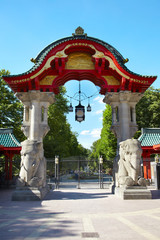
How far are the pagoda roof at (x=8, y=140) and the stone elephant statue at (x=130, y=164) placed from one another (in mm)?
10302

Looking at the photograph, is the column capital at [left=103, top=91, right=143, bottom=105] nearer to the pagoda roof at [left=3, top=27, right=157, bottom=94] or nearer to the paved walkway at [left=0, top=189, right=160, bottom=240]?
the pagoda roof at [left=3, top=27, right=157, bottom=94]

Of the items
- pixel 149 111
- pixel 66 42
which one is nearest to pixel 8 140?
pixel 66 42

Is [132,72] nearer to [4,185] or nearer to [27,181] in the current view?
[27,181]

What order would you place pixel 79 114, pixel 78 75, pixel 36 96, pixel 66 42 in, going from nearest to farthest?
pixel 36 96, pixel 66 42, pixel 79 114, pixel 78 75

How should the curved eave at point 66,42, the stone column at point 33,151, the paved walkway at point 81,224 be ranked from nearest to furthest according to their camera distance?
1. the paved walkway at point 81,224
2. the stone column at point 33,151
3. the curved eave at point 66,42

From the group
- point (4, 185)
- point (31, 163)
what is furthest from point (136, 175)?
point (4, 185)

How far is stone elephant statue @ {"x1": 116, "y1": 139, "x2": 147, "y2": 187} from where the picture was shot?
10859 millimetres

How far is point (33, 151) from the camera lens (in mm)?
11008

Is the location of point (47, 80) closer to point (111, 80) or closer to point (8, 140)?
point (111, 80)

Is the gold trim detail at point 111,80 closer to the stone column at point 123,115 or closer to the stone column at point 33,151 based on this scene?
the stone column at point 123,115

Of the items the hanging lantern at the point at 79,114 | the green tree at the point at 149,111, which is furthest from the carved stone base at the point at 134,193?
the green tree at the point at 149,111

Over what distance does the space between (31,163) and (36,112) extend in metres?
3.51

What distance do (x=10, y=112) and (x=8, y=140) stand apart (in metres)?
7.85

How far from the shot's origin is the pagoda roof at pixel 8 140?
18.1 m
